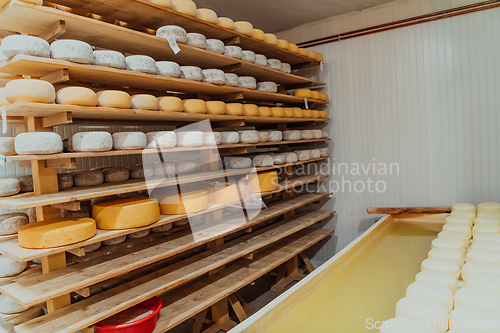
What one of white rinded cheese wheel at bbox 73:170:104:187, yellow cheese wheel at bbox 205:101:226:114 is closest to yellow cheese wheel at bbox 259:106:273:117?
yellow cheese wheel at bbox 205:101:226:114

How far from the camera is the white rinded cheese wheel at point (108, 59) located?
1.98 m

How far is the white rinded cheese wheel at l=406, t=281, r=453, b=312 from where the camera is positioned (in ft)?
4.74

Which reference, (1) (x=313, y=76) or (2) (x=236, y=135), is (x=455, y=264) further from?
(1) (x=313, y=76)

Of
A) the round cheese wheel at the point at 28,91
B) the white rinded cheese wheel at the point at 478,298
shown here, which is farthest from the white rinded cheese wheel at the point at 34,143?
the white rinded cheese wheel at the point at 478,298

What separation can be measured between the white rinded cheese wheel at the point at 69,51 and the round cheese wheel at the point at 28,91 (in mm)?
191

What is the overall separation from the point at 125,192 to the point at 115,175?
0.17m

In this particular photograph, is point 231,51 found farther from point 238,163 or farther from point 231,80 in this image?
point 238,163

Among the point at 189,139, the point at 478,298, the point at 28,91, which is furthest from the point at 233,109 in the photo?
the point at 478,298

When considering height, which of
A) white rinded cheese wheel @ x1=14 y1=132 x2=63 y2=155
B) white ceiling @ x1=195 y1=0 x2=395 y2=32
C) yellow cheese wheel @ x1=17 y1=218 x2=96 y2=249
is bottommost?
yellow cheese wheel @ x1=17 y1=218 x2=96 y2=249

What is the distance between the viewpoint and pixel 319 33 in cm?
427

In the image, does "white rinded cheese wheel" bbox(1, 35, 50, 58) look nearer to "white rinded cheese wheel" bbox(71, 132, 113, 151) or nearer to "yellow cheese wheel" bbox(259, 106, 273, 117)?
"white rinded cheese wheel" bbox(71, 132, 113, 151)

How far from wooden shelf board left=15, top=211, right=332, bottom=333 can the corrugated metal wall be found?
159cm

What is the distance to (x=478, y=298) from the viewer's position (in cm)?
143

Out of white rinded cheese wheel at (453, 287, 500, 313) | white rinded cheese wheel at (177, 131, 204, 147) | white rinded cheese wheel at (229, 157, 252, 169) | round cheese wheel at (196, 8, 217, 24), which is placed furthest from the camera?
white rinded cheese wheel at (229, 157, 252, 169)
